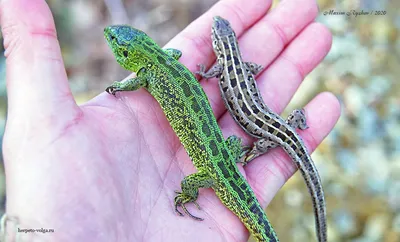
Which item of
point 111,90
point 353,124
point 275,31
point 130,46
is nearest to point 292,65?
point 275,31

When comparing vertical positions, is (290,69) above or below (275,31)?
below

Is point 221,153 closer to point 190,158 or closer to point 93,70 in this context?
point 190,158

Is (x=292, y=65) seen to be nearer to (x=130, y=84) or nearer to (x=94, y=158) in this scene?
(x=130, y=84)

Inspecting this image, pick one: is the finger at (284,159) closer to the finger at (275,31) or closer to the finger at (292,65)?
the finger at (292,65)

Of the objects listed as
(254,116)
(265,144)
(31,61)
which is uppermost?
(31,61)

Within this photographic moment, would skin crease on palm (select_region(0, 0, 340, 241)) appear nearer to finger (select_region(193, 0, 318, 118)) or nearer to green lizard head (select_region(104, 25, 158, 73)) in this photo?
green lizard head (select_region(104, 25, 158, 73))
